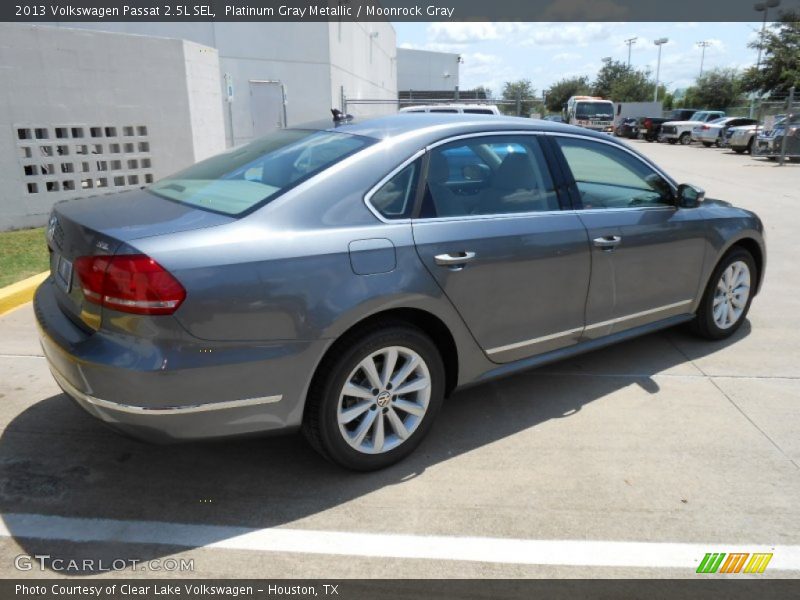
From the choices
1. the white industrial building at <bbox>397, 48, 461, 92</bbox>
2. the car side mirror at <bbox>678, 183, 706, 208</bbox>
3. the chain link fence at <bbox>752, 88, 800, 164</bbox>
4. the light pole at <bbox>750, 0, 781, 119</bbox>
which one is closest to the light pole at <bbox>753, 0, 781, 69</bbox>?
the light pole at <bbox>750, 0, 781, 119</bbox>

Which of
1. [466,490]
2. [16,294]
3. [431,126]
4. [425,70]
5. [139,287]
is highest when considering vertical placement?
[425,70]

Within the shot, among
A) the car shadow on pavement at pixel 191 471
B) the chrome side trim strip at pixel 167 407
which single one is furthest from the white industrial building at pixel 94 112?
the chrome side trim strip at pixel 167 407

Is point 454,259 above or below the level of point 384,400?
above

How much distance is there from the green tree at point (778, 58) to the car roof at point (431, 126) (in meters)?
38.9

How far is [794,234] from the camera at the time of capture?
30.8ft

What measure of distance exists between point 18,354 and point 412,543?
11.2 feet

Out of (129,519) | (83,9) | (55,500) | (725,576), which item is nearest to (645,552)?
(725,576)

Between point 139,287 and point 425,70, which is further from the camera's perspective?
point 425,70

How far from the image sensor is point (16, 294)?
5629mm

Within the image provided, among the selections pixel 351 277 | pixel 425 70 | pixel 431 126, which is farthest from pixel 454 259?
pixel 425 70

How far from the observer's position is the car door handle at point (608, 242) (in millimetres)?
3885

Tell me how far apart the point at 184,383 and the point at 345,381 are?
2.39 ft

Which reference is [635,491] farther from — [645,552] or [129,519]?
[129,519]

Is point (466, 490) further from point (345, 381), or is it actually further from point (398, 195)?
point (398, 195)
